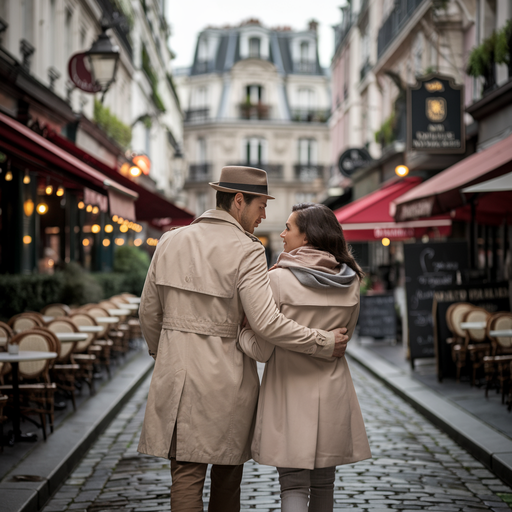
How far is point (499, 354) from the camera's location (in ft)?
29.7

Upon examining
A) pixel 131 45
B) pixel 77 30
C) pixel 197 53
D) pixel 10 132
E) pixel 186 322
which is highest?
pixel 197 53

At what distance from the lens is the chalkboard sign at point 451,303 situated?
1012 cm

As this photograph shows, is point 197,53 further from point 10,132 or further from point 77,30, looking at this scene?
point 10,132

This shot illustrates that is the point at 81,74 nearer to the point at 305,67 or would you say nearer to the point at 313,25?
the point at 305,67

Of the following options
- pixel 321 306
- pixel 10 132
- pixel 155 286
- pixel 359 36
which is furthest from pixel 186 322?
pixel 359 36

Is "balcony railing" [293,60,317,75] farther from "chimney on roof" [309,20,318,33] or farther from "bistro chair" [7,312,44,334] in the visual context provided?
"bistro chair" [7,312,44,334]

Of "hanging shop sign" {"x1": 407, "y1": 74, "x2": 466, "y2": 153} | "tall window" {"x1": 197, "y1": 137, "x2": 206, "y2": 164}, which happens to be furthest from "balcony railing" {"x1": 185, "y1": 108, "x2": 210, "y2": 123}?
"hanging shop sign" {"x1": 407, "y1": 74, "x2": 466, "y2": 153}

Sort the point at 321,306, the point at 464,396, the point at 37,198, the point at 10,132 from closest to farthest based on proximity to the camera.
→ the point at 321,306 < the point at 10,132 < the point at 464,396 < the point at 37,198

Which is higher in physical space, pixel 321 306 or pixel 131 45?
pixel 131 45

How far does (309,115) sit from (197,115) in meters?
7.79

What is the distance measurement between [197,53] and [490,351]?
158ft

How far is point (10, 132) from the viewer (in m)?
7.63

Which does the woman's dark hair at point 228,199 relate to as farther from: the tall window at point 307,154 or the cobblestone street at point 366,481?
the tall window at point 307,154

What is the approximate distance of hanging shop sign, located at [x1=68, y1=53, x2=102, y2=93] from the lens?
1430 centimetres
